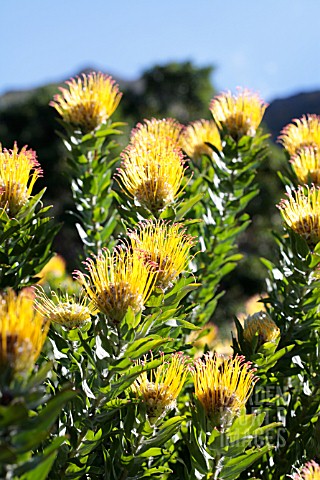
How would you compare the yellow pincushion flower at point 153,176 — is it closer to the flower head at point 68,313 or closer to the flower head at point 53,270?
the flower head at point 68,313

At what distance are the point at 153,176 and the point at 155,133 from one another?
344mm

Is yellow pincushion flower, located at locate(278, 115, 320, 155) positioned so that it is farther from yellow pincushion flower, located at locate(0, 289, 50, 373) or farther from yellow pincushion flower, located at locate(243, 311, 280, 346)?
yellow pincushion flower, located at locate(0, 289, 50, 373)

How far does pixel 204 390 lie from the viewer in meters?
1.32

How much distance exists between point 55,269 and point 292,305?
2.25 meters

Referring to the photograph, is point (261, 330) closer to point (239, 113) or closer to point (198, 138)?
point (239, 113)

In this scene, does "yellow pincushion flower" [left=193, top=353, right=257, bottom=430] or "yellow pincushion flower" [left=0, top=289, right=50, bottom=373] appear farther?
"yellow pincushion flower" [left=193, top=353, right=257, bottom=430]

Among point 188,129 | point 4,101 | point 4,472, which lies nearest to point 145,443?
point 4,472

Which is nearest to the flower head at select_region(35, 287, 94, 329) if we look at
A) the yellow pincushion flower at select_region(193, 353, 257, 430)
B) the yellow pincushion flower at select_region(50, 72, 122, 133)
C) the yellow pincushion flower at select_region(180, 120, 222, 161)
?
the yellow pincushion flower at select_region(193, 353, 257, 430)

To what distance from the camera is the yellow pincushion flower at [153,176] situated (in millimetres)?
1615

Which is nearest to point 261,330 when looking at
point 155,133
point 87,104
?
point 155,133

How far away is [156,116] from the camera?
14.6 meters

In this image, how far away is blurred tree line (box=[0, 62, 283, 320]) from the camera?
39.7 ft

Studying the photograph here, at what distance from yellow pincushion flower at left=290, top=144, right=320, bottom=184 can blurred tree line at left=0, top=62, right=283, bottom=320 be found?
7635 millimetres

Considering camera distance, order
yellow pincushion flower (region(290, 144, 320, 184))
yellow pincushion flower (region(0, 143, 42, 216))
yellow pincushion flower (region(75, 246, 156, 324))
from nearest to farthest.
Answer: yellow pincushion flower (region(75, 246, 156, 324)) → yellow pincushion flower (region(0, 143, 42, 216)) → yellow pincushion flower (region(290, 144, 320, 184))
